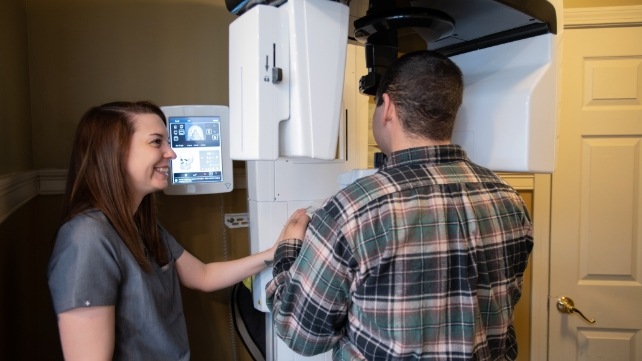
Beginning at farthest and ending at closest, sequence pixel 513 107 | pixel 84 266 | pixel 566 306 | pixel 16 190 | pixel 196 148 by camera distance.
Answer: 1. pixel 566 306
2. pixel 196 148
3. pixel 16 190
4. pixel 513 107
5. pixel 84 266

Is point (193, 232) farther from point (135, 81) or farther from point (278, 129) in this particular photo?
point (278, 129)

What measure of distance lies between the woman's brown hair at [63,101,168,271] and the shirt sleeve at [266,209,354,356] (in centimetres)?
40

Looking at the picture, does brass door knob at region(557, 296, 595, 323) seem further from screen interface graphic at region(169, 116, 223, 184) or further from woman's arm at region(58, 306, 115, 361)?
woman's arm at region(58, 306, 115, 361)

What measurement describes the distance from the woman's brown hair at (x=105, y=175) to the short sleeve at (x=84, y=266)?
2.0 inches

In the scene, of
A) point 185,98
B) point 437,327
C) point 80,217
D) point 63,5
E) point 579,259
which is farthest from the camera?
point 579,259

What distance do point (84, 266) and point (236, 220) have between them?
0.87 meters

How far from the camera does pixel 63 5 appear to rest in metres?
1.52

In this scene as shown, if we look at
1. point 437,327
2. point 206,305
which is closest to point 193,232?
point 206,305

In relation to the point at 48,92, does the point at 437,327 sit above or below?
below

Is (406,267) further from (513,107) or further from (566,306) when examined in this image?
(566,306)

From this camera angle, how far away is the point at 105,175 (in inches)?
40.2

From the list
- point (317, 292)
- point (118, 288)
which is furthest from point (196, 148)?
point (317, 292)

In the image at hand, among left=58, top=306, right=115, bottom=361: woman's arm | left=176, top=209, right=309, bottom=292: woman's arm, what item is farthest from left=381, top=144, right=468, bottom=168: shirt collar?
left=58, top=306, right=115, bottom=361: woman's arm

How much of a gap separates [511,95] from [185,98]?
122 cm
